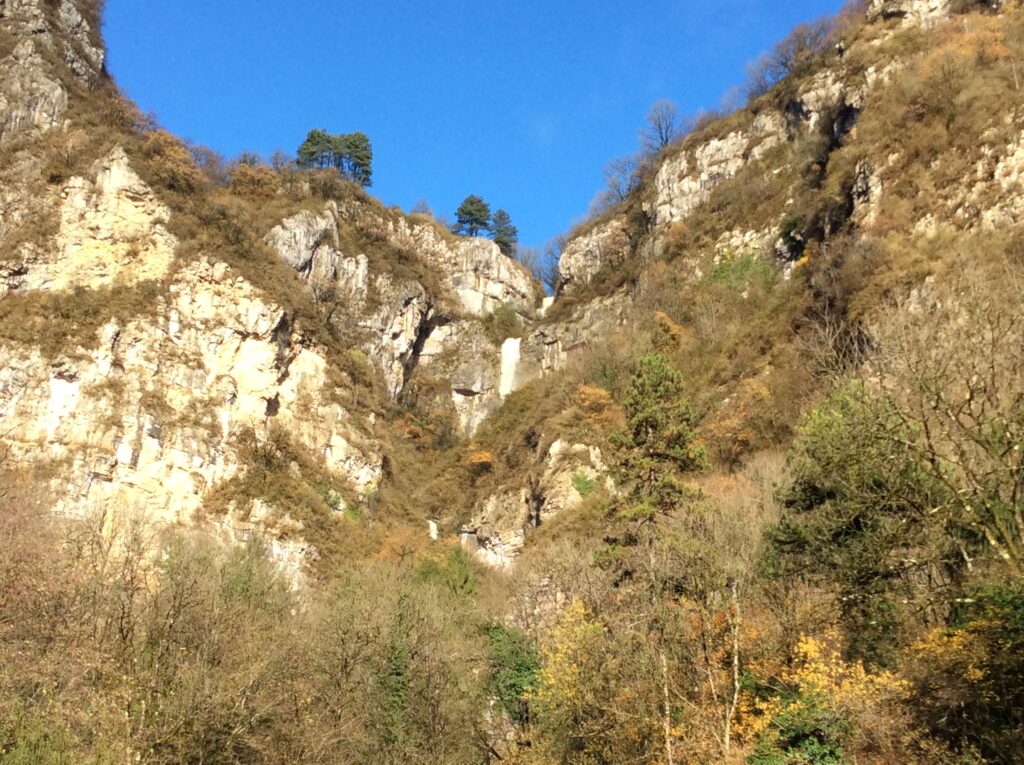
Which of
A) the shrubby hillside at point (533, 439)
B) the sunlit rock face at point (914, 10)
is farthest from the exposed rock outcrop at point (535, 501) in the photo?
the sunlit rock face at point (914, 10)

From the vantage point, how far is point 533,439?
43.9 meters

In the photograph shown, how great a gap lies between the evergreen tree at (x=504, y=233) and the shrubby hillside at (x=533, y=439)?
26.1 feet

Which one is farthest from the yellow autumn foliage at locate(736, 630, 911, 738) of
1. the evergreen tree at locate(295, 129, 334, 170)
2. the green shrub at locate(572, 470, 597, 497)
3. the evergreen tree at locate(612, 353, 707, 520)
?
the evergreen tree at locate(295, 129, 334, 170)

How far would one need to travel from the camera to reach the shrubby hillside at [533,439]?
13742 mm

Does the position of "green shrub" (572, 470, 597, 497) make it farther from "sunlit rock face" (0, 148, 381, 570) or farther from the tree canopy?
the tree canopy


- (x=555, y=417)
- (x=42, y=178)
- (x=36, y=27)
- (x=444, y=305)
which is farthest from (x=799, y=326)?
(x=36, y=27)

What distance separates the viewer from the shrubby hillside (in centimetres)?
1374

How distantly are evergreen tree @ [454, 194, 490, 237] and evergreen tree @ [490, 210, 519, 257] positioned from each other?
44.1 inches

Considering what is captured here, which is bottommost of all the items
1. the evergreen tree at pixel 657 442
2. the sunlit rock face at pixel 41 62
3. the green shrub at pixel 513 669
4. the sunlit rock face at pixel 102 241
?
the green shrub at pixel 513 669

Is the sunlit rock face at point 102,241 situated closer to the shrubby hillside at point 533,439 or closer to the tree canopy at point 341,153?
the shrubby hillside at point 533,439

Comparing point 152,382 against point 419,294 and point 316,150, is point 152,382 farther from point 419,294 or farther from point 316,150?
point 316,150

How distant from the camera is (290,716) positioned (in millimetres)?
19391

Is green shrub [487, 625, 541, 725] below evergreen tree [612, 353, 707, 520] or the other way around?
below

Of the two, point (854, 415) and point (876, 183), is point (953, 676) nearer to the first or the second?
point (854, 415)
